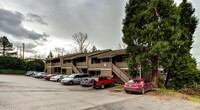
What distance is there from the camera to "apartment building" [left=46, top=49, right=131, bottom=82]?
27.6 meters

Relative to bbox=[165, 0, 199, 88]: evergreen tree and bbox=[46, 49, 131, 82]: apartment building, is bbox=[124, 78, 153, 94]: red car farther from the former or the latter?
bbox=[46, 49, 131, 82]: apartment building

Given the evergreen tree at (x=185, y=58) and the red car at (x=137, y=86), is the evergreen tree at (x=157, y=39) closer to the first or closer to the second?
the evergreen tree at (x=185, y=58)

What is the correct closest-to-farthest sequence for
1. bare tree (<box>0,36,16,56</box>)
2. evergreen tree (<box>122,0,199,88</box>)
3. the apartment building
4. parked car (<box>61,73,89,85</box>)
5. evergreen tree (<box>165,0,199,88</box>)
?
1. evergreen tree (<box>122,0,199,88</box>)
2. evergreen tree (<box>165,0,199,88</box>)
3. the apartment building
4. parked car (<box>61,73,89,85</box>)
5. bare tree (<box>0,36,16,56</box>)

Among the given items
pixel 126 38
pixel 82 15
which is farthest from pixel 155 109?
pixel 82 15

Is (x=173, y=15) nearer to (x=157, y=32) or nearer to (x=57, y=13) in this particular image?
(x=157, y=32)

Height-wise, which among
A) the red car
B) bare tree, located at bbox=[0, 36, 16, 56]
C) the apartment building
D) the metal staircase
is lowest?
the red car

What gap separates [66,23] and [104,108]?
23.5 m

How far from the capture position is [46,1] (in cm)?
2138

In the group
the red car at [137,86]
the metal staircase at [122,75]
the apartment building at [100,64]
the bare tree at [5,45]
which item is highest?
the bare tree at [5,45]

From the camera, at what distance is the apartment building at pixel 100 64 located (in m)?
27.6

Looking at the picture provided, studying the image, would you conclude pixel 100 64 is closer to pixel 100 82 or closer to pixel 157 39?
pixel 100 82

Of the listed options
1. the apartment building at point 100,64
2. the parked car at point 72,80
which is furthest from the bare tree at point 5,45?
the parked car at point 72,80

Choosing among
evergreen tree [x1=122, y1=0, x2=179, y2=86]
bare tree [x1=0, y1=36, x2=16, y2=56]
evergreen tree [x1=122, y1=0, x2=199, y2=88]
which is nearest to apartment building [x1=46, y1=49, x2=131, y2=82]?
evergreen tree [x1=122, y1=0, x2=179, y2=86]

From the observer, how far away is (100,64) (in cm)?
3212
